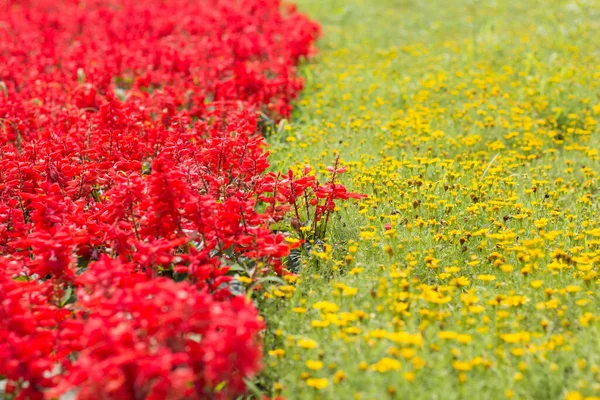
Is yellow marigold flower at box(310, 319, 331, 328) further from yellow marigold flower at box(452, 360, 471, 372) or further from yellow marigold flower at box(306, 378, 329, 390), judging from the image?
yellow marigold flower at box(452, 360, 471, 372)

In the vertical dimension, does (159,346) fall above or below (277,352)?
above

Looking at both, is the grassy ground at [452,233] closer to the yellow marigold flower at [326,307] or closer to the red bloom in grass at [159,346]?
the yellow marigold flower at [326,307]

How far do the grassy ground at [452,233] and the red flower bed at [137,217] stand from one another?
13.8 inches

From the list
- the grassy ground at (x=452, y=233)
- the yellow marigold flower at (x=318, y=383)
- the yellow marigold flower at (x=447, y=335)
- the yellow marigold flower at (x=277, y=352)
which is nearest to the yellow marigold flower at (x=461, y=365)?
the grassy ground at (x=452, y=233)

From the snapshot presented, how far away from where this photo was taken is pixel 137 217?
3.64 meters

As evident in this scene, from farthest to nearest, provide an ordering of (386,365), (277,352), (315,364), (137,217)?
(137,217) < (277,352) < (315,364) < (386,365)

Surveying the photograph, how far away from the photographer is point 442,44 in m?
9.16

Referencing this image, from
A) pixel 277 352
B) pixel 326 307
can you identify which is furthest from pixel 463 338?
pixel 277 352

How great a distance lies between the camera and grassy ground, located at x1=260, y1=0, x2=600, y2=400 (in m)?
2.75

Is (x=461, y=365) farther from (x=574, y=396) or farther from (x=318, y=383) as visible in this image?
(x=318, y=383)

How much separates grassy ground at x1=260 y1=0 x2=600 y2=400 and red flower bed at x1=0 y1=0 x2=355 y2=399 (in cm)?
35

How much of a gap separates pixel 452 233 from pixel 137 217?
1773 mm

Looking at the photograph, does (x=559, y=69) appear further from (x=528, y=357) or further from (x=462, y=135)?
(x=528, y=357)

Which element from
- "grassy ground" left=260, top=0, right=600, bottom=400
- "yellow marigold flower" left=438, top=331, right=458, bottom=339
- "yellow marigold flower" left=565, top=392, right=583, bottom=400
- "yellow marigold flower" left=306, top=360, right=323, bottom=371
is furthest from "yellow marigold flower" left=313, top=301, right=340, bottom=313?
"yellow marigold flower" left=565, top=392, right=583, bottom=400
